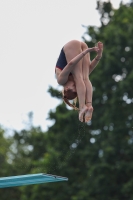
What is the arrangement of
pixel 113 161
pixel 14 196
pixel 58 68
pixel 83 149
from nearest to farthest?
pixel 58 68, pixel 113 161, pixel 83 149, pixel 14 196

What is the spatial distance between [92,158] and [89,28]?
24.5 feet

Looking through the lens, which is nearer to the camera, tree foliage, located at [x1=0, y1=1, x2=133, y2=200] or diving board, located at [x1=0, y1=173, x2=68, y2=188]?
diving board, located at [x1=0, y1=173, x2=68, y2=188]

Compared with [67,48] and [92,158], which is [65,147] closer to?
[92,158]

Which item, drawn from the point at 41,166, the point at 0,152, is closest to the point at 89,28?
the point at 41,166

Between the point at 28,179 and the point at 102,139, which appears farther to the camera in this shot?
the point at 102,139

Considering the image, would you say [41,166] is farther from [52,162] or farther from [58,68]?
[58,68]

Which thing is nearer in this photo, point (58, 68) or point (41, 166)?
point (58, 68)

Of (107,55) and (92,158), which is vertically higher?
(107,55)

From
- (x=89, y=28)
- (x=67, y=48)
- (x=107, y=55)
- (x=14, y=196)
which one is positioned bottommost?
(x=14, y=196)

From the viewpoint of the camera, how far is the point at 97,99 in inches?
1280

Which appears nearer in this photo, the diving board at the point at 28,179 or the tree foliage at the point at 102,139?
the diving board at the point at 28,179

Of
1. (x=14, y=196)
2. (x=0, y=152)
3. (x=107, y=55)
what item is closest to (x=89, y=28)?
(x=107, y=55)

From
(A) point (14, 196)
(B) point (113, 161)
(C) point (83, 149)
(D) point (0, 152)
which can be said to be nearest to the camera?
(B) point (113, 161)

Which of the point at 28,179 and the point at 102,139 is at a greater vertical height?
the point at 102,139
